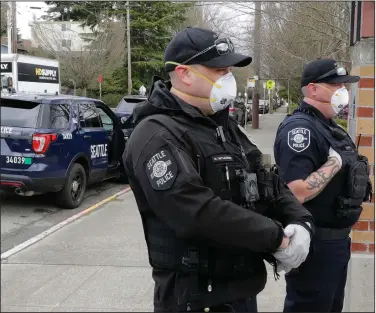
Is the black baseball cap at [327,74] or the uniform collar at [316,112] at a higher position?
the black baseball cap at [327,74]

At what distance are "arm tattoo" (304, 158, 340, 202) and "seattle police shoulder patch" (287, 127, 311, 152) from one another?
0.15 m

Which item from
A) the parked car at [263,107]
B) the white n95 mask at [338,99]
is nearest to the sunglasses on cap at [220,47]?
the white n95 mask at [338,99]

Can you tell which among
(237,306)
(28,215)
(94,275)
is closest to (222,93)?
(237,306)

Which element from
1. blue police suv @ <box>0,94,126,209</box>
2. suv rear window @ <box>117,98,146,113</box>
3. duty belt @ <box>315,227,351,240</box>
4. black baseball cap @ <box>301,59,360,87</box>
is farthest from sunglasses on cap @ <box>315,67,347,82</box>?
suv rear window @ <box>117,98,146,113</box>

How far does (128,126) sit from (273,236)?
24.9ft

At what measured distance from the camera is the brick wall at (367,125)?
3434 mm

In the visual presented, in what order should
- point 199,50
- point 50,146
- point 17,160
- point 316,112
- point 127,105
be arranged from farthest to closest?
point 127,105
point 50,146
point 17,160
point 316,112
point 199,50

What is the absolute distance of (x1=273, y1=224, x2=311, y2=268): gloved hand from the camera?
1726mm

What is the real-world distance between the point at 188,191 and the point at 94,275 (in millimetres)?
2985

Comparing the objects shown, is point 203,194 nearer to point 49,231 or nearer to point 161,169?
point 161,169

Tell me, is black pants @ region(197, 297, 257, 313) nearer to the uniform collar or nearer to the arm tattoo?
the arm tattoo

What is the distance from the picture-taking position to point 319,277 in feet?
8.63

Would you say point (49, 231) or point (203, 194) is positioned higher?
point (203, 194)

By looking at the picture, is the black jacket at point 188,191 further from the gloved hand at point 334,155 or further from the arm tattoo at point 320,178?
the gloved hand at point 334,155
